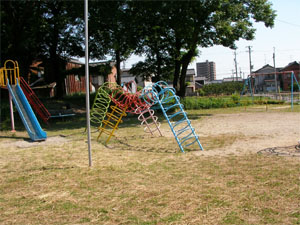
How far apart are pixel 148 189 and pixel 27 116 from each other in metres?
7.48

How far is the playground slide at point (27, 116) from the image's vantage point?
895 cm

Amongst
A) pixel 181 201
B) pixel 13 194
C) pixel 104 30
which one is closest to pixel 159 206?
pixel 181 201

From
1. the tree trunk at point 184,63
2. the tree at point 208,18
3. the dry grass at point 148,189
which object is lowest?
the dry grass at point 148,189

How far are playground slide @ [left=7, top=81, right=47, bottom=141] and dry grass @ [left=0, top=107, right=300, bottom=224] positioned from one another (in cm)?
240

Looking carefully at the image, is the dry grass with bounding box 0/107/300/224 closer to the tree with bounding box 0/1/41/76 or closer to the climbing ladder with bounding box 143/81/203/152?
the climbing ladder with bounding box 143/81/203/152

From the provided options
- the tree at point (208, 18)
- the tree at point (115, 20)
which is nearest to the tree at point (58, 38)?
the tree at point (115, 20)

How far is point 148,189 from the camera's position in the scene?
402 cm

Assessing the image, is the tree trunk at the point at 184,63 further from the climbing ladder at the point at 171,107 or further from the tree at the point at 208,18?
the climbing ladder at the point at 171,107

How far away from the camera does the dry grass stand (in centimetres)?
312

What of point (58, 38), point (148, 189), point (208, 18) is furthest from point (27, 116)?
point (58, 38)

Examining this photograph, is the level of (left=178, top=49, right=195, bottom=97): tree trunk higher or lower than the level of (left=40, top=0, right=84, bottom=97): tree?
lower

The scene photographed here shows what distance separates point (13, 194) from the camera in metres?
3.97

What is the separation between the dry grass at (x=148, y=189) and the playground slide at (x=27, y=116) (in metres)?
2.40

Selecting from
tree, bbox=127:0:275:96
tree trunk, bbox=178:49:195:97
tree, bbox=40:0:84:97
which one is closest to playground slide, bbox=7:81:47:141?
tree, bbox=127:0:275:96
